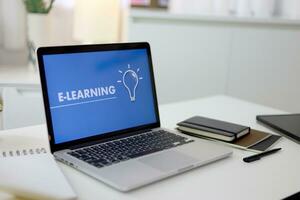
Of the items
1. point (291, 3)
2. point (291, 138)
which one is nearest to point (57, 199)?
point (291, 138)

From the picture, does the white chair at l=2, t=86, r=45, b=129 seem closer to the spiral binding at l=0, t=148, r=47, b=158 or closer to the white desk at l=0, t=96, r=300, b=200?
the white desk at l=0, t=96, r=300, b=200

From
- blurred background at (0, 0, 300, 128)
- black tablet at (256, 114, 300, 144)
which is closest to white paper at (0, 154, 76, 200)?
black tablet at (256, 114, 300, 144)

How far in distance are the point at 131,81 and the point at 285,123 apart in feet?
1.71

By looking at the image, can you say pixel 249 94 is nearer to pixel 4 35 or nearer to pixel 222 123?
pixel 222 123

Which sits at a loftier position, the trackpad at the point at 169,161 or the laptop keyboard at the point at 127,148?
the laptop keyboard at the point at 127,148

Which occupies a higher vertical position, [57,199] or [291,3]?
[291,3]

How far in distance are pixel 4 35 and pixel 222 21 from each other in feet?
3.88

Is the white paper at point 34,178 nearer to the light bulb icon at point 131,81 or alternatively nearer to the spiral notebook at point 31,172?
the spiral notebook at point 31,172

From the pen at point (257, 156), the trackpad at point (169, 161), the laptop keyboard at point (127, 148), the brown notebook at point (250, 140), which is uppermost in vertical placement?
the laptop keyboard at point (127, 148)

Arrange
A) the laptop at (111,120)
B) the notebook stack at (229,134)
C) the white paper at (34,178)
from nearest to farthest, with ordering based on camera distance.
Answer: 1. the white paper at (34,178)
2. the laptop at (111,120)
3. the notebook stack at (229,134)

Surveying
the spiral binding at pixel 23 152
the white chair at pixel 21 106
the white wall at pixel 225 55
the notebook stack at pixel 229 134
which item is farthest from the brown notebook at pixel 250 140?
the white wall at pixel 225 55

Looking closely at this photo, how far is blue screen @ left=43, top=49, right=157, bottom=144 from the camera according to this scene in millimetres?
913

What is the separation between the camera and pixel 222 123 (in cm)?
117

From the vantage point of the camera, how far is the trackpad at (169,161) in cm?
86
